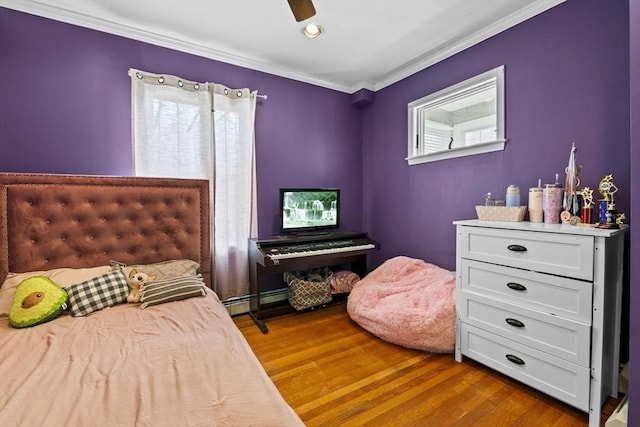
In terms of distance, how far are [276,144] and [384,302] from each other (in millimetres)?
1966

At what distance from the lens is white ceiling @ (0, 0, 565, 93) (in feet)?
6.86

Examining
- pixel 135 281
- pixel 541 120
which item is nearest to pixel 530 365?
pixel 541 120

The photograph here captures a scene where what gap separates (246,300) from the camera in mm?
2928

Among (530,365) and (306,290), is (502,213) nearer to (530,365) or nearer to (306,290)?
(530,365)

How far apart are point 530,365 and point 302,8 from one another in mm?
2349

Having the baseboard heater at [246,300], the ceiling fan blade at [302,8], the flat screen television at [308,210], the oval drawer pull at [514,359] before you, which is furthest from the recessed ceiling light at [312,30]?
the oval drawer pull at [514,359]

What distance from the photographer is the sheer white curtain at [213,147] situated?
2.43 m

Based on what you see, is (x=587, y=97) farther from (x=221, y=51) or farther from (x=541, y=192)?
(x=221, y=51)

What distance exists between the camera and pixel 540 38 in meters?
2.10

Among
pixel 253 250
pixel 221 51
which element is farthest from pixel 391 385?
pixel 221 51

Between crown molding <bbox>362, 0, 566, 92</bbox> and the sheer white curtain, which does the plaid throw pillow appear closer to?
the sheer white curtain

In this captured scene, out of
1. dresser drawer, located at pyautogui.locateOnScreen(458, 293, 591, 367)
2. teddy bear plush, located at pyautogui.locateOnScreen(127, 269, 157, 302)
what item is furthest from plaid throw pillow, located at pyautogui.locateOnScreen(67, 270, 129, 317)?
dresser drawer, located at pyautogui.locateOnScreen(458, 293, 591, 367)

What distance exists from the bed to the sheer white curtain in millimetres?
230

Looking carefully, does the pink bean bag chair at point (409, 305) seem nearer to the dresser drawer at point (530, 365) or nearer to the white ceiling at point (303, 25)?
the dresser drawer at point (530, 365)
